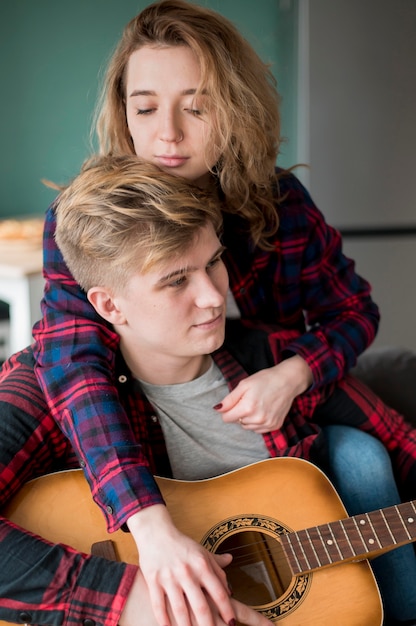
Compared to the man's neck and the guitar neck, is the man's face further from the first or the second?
the guitar neck

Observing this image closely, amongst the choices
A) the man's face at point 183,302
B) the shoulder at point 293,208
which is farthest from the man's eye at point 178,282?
the shoulder at point 293,208

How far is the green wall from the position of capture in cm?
245

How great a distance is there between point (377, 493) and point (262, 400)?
257 millimetres

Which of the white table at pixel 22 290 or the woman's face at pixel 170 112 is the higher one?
the woman's face at pixel 170 112

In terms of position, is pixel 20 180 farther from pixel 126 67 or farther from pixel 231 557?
pixel 231 557

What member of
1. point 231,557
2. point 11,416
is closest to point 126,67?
point 11,416

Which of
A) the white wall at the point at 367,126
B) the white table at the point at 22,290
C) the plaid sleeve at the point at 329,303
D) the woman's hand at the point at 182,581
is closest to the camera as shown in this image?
the woman's hand at the point at 182,581

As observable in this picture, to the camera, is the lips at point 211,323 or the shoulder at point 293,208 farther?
the shoulder at point 293,208

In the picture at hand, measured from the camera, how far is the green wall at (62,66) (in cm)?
245

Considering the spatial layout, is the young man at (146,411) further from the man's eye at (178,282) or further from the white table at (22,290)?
the white table at (22,290)

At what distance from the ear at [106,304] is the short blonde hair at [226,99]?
30cm

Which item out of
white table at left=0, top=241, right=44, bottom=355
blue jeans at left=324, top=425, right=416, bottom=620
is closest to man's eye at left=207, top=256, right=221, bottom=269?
blue jeans at left=324, top=425, right=416, bottom=620

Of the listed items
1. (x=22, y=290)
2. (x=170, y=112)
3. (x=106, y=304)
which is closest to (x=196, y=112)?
(x=170, y=112)

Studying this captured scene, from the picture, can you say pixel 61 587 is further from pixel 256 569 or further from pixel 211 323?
pixel 211 323
